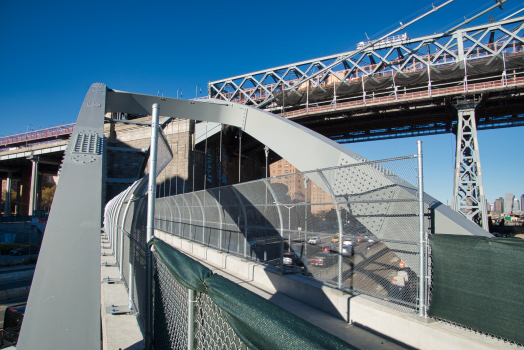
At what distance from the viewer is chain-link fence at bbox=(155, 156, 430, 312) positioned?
4871 mm

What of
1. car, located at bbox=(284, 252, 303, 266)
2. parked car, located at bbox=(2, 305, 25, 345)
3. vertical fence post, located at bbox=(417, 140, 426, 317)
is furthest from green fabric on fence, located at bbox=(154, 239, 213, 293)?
parked car, located at bbox=(2, 305, 25, 345)

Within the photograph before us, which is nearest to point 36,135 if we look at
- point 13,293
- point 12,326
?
point 13,293

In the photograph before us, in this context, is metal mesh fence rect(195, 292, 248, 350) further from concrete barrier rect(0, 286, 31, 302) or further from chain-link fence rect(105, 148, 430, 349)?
concrete barrier rect(0, 286, 31, 302)

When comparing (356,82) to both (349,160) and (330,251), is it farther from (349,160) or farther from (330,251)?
(330,251)

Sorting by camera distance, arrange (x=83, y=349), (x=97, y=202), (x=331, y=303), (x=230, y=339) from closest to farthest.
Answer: (x=230, y=339)
(x=83, y=349)
(x=97, y=202)
(x=331, y=303)

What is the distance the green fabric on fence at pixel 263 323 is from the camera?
1021 millimetres

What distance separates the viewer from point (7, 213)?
4888cm

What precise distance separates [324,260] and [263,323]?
5412 mm

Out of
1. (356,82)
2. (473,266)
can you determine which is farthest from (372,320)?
(356,82)

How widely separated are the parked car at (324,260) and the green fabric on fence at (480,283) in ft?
6.69

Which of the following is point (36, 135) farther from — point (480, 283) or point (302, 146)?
point (480, 283)

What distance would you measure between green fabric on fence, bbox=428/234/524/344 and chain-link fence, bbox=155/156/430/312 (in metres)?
0.30

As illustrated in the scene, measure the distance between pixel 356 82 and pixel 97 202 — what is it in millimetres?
31784

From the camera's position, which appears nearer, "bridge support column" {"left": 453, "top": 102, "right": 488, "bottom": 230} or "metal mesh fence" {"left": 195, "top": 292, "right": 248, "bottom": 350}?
"metal mesh fence" {"left": 195, "top": 292, "right": 248, "bottom": 350}
